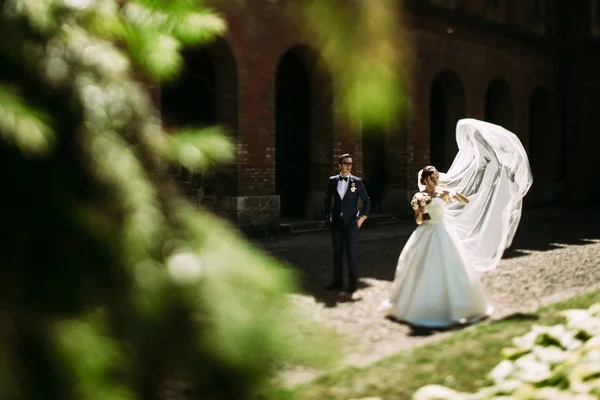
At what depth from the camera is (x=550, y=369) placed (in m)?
4.01

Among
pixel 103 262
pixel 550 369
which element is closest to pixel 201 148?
pixel 103 262

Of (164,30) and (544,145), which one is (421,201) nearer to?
(164,30)

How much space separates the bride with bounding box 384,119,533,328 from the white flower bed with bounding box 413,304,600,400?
74.4 inches

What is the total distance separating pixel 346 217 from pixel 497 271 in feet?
8.50

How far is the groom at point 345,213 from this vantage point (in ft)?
27.9

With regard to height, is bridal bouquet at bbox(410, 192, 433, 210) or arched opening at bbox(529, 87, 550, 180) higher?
arched opening at bbox(529, 87, 550, 180)

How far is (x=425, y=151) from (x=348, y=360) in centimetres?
1670

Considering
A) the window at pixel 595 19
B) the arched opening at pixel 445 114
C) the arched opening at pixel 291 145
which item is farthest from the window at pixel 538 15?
the arched opening at pixel 291 145

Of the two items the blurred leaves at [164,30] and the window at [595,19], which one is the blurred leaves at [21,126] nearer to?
the blurred leaves at [164,30]

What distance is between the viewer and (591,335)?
4.56 m

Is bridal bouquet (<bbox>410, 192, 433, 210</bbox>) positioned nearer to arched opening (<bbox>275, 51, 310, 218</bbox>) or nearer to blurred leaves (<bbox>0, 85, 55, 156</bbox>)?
blurred leaves (<bbox>0, 85, 55, 156</bbox>)

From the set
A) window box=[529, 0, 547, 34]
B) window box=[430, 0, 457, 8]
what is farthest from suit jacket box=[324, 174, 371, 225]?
window box=[529, 0, 547, 34]

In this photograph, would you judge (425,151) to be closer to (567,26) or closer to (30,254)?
(567,26)

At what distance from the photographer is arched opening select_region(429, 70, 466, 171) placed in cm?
1852
